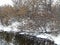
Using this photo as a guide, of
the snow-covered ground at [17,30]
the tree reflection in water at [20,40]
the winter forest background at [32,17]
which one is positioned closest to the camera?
the tree reflection in water at [20,40]

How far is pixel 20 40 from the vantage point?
8.54 meters

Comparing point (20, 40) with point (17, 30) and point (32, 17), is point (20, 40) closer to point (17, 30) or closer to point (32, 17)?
point (17, 30)

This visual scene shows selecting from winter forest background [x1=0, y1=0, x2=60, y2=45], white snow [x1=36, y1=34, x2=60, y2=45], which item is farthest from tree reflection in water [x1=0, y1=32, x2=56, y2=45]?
winter forest background [x1=0, y1=0, x2=60, y2=45]

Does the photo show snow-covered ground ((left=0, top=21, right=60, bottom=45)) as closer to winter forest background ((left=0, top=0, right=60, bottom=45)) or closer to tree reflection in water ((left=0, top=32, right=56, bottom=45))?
winter forest background ((left=0, top=0, right=60, bottom=45))

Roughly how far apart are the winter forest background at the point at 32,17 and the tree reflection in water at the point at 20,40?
0.39m

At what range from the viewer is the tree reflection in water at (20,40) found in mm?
8234

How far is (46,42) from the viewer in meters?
8.16

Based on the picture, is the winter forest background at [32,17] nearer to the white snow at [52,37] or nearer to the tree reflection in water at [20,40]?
the white snow at [52,37]

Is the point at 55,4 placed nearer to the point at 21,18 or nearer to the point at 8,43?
the point at 21,18

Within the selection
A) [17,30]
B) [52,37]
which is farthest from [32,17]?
[52,37]

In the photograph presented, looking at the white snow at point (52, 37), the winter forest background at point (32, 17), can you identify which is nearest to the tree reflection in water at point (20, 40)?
the white snow at point (52, 37)

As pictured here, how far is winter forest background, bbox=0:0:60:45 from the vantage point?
9273 mm

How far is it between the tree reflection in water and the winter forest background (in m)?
0.39

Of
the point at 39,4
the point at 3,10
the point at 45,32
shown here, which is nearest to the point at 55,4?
the point at 39,4
